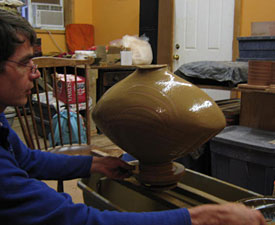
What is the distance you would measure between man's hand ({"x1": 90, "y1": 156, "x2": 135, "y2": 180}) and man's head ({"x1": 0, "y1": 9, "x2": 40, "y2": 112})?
384 millimetres

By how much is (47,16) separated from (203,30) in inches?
96.9

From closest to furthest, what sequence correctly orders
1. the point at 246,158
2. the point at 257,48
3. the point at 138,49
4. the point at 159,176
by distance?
the point at 159,176
the point at 246,158
the point at 257,48
the point at 138,49

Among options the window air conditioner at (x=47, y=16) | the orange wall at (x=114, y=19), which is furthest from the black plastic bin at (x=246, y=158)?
the window air conditioner at (x=47, y=16)

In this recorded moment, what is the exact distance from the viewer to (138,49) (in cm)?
392

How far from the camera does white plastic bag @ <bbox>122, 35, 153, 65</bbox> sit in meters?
3.86

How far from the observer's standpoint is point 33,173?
42.5 inches

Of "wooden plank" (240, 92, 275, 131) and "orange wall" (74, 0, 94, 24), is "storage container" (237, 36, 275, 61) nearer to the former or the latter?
"wooden plank" (240, 92, 275, 131)

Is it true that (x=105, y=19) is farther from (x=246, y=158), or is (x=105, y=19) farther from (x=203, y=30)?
(x=246, y=158)

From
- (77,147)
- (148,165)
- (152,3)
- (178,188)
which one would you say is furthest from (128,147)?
(152,3)

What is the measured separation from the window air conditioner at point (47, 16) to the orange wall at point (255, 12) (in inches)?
116

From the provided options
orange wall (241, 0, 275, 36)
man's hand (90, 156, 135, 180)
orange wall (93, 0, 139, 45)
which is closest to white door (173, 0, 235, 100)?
orange wall (241, 0, 275, 36)

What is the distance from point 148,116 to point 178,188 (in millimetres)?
312

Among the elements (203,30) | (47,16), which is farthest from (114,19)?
(203,30)

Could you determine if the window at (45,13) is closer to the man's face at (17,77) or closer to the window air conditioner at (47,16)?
the window air conditioner at (47,16)
